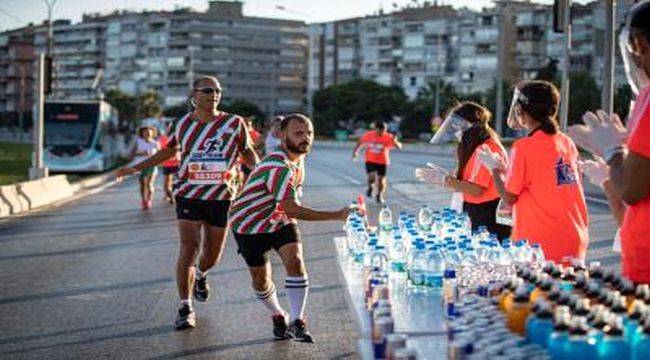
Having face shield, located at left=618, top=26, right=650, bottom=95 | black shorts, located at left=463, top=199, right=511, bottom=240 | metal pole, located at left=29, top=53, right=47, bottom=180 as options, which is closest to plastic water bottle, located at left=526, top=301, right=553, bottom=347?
face shield, located at left=618, top=26, right=650, bottom=95

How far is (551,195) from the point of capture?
7027 mm

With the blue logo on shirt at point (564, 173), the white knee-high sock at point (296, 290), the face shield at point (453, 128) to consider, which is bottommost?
the white knee-high sock at point (296, 290)

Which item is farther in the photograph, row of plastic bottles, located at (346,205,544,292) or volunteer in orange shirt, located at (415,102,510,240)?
volunteer in orange shirt, located at (415,102,510,240)

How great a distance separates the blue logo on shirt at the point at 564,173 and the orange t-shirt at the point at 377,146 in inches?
791

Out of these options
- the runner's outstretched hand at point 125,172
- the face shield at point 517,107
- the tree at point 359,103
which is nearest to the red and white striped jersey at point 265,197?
the face shield at point 517,107

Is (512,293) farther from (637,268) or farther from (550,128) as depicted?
(550,128)

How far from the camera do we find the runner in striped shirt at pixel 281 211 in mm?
8406

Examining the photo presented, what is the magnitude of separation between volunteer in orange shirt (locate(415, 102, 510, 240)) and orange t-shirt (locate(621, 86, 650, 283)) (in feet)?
13.9

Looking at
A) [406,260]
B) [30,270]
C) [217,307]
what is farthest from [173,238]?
[406,260]

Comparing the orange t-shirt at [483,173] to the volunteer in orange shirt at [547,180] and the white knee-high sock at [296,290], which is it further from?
the volunteer in orange shirt at [547,180]

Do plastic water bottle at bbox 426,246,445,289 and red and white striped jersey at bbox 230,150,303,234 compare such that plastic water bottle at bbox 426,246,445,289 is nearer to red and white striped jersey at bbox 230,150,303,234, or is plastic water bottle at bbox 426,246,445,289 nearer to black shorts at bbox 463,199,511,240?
red and white striped jersey at bbox 230,150,303,234

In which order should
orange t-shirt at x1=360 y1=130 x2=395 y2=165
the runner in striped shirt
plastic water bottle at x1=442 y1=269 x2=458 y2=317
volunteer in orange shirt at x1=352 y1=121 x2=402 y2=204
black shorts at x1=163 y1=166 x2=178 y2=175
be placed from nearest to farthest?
plastic water bottle at x1=442 y1=269 x2=458 y2=317
the runner in striped shirt
black shorts at x1=163 y1=166 x2=178 y2=175
volunteer in orange shirt at x1=352 y1=121 x2=402 y2=204
orange t-shirt at x1=360 y1=130 x2=395 y2=165

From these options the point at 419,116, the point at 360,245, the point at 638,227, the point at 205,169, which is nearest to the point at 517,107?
the point at 360,245

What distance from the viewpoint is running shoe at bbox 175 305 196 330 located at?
9695 millimetres
